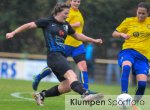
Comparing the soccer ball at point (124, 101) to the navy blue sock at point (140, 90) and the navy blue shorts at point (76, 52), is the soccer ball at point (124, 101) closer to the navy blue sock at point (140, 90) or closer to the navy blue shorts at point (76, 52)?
the navy blue sock at point (140, 90)

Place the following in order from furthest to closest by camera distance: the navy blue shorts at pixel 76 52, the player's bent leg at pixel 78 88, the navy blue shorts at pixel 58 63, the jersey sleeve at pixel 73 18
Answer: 1. the jersey sleeve at pixel 73 18
2. the navy blue shorts at pixel 76 52
3. the navy blue shorts at pixel 58 63
4. the player's bent leg at pixel 78 88

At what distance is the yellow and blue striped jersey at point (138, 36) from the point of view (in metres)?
11.6

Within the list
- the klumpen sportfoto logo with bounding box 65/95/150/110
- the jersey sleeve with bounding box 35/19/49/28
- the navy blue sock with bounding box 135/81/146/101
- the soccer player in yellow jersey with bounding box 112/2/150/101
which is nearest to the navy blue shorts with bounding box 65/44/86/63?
the klumpen sportfoto logo with bounding box 65/95/150/110

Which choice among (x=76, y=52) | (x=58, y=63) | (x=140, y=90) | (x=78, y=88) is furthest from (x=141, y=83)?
(x=76, y=52)

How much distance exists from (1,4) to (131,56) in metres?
21.7

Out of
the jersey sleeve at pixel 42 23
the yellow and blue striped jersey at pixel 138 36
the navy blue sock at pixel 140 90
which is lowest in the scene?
the navy blue sock at pixel 140 90

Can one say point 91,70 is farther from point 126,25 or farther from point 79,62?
point 126,25

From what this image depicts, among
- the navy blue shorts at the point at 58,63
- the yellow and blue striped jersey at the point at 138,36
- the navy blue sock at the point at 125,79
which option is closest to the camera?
the navy blue shorts at the point at 58,63

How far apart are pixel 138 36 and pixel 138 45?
0.18m

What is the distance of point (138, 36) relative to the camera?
11680 mm

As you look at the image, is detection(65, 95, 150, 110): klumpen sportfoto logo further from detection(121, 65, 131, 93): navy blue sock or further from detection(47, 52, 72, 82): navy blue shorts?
detection(47, 52, 72, 82): navy blue shorts

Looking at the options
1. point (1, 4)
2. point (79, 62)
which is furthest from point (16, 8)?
point (79, 62)

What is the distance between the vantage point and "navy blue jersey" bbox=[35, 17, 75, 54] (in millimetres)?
10734

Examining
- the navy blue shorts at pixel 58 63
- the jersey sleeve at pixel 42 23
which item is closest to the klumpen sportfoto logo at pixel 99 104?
the navy blue shorts at pixel 58 63
